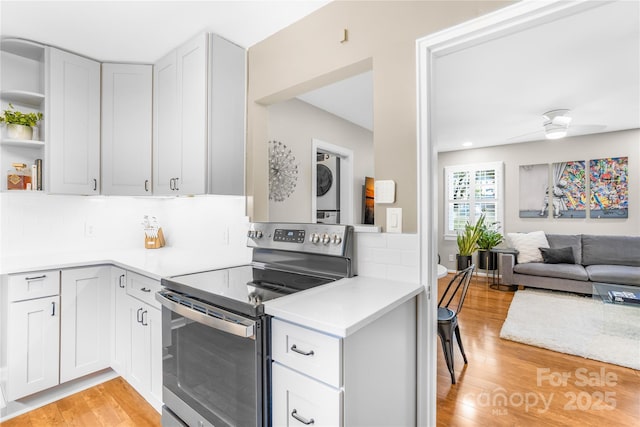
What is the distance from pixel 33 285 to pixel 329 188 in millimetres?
2980

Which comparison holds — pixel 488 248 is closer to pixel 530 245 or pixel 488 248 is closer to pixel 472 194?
pixel 530 245

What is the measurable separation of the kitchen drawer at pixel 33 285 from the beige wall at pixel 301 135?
5.32 ft

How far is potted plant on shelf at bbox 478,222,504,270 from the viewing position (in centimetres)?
518

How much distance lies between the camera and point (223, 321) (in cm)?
120

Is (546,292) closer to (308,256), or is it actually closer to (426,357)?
(426,357)

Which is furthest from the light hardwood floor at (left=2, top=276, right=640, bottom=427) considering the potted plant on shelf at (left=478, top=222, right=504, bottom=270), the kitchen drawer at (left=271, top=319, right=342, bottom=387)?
the potted plant on shelf at (left=478, top=222, right=504, bottom=270)

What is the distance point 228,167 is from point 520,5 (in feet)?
5.82

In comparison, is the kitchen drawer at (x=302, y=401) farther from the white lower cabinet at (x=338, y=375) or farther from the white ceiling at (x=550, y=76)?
the white ceiling at (x=550, y=76)

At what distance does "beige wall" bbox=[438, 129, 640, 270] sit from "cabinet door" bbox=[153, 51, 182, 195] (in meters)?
5.29

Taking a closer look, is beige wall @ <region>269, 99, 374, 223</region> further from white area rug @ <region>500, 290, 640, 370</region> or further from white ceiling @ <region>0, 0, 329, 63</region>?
white area rug @ <region>500, 290, 640, 370</region>

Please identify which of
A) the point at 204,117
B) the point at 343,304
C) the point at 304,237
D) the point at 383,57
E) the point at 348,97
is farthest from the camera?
the point at 348,97

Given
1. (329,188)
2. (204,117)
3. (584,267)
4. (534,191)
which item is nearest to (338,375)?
(204,117)

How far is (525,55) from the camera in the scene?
250cm

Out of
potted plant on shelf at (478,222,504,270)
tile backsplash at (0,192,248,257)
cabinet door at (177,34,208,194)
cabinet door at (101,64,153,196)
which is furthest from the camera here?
potted plant on shelf at (478,222,504,270)
